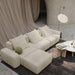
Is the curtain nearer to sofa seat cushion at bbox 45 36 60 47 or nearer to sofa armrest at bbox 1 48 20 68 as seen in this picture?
sofa armrest at bbox 1 48 20 68

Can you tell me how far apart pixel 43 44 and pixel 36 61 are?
116cm

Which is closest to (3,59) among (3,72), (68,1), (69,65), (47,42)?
(3,72)

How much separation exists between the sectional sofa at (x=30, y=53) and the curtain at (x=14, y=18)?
1083 millimetres

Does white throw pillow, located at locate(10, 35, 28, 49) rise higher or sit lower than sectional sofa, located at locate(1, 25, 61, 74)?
higher

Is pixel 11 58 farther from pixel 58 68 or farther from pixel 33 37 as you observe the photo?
pixel 58 68

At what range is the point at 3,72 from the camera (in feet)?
11.2

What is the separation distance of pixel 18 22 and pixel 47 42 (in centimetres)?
207

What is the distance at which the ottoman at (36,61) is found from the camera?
321 centimetres

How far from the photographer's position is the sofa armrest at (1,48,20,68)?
342cm

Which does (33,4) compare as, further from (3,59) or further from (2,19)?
(3,59)

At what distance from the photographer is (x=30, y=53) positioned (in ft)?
12.2

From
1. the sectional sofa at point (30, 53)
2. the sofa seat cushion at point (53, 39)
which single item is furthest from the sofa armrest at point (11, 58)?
the sofa seat cushion at point (53, 39)

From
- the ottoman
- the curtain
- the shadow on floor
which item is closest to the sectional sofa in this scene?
the ottoman

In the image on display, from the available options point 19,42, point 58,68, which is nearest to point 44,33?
point 19,42
